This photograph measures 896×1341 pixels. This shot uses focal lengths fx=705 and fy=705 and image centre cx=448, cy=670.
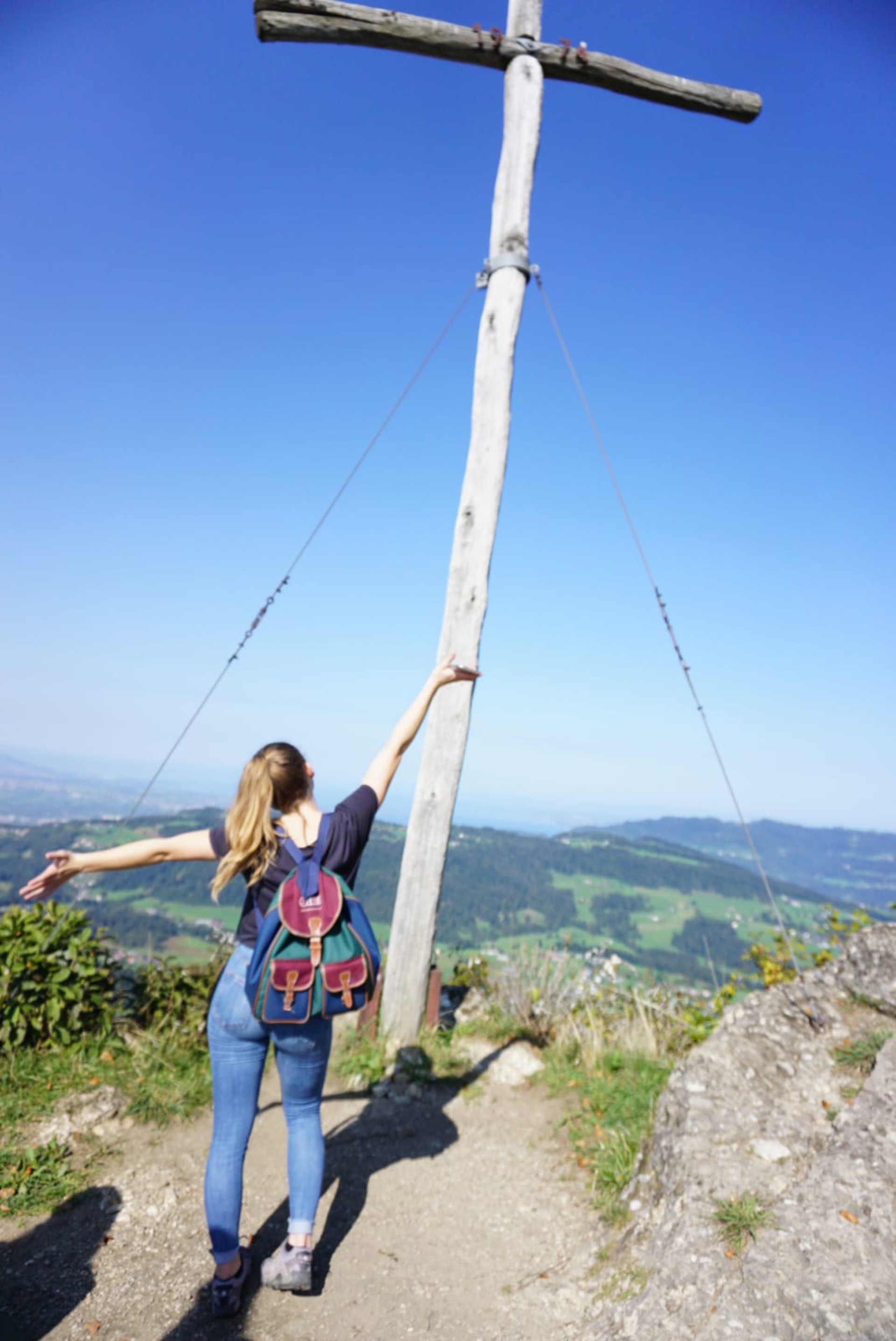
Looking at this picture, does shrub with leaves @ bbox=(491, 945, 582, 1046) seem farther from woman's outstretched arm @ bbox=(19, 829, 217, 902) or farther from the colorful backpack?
woman's outstretched arm @ bbox=(19, 829, 217, 902)

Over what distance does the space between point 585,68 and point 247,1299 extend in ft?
26.2

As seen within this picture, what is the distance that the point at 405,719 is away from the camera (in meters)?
2.90

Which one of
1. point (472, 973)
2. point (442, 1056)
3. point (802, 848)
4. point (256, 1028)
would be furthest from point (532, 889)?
point (802, 848)

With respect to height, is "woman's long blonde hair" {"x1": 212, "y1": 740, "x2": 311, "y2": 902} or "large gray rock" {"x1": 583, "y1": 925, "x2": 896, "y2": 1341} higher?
"woman's long blonde hair" {"x1": 212, "y1": 740, "x2": 311, "y2": 902}

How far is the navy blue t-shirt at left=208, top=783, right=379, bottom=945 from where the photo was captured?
2.55 metres

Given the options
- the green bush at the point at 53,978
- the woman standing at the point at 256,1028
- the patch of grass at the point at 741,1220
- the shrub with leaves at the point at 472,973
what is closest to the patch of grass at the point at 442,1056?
the shrub with leaves at the point at 472,973

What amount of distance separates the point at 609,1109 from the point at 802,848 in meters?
109

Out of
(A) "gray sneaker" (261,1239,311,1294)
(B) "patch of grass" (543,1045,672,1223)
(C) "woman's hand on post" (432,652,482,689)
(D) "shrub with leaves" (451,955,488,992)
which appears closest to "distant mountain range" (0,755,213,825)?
(D) "shrub with leaves" (451,955,488,992)

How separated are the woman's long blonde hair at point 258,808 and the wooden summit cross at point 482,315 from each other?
2.59 meters

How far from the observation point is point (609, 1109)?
164 inches

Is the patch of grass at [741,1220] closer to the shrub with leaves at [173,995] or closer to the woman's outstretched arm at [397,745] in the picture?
the woman's outstretched arm at [397,745]

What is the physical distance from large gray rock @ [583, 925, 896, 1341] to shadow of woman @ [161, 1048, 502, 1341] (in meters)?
1.23

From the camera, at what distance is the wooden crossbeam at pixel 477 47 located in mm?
5219

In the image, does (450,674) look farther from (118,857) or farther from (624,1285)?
(624,1285)
